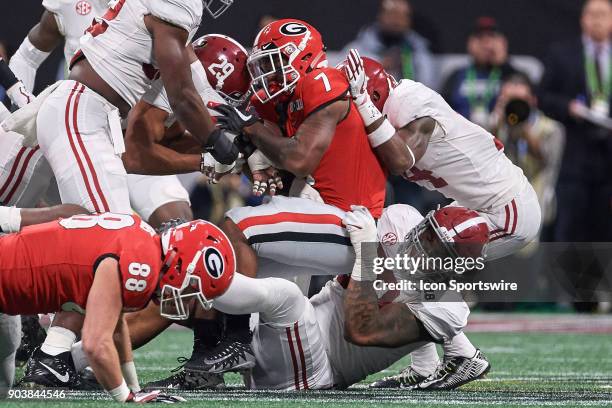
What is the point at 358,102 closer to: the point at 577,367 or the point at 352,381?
the point at 352,381

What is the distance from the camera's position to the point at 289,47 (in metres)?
5.56

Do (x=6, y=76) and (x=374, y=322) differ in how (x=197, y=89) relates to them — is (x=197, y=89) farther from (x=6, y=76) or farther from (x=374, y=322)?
(x=374, y=322)

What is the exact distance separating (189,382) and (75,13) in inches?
92.2

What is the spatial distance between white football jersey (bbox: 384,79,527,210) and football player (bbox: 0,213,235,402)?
5.55ft

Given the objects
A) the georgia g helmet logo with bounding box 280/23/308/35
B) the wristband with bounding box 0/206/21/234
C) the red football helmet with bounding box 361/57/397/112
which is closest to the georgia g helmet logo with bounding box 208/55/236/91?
the georgia g helmet logo with bounding box 280/23/308/35

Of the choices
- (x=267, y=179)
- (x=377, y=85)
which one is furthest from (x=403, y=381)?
(x=377, y=85)

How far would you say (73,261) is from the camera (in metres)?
4.27

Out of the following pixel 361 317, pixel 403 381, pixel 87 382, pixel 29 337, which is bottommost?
pixel 29 337

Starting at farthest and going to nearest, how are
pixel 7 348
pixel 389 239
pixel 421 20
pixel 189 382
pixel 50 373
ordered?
pixel 421 20
pixel 389 239
pixel 189 382
pixel 50 373
pixel 7 348

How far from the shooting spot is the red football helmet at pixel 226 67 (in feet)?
18.6

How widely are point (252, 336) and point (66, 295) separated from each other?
949 millimetres

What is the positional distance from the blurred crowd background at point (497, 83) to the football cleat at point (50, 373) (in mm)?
4727

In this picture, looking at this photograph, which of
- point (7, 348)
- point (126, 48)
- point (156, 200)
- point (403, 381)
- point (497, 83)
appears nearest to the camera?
point (7, 348)

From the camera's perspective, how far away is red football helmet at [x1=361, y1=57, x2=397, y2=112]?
583cm
